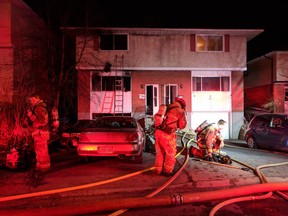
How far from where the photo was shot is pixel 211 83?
18.7 metres

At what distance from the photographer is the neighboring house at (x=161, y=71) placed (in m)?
17.8

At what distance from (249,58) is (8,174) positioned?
22.4m

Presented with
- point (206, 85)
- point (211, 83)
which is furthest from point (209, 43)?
point (206, 85)

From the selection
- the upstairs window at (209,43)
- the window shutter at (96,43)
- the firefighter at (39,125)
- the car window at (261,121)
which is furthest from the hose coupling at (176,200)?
the upstairs window at (209,43)

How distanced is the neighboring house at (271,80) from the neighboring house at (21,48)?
15199mm

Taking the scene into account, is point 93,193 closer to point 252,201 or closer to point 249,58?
point 252,201

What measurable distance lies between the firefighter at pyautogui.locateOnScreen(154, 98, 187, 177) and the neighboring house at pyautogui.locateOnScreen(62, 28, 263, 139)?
36.8 feet

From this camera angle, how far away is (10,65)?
16.6 m

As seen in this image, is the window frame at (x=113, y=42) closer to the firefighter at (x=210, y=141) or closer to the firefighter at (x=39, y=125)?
the firefighter at (x=210, y=141)

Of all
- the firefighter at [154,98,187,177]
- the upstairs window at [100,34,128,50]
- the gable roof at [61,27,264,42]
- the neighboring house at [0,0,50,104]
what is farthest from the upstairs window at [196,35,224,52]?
the firefighter at [154,98,187,177]

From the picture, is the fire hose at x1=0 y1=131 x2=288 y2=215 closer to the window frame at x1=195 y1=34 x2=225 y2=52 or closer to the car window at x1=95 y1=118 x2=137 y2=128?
the car window at x1=95 y1=118 x2=137 y2=128

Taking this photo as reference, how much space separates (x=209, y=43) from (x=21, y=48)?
1159 centimetres

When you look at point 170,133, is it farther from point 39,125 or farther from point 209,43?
point 209,43

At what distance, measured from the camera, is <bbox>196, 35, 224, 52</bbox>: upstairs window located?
60.1ft
